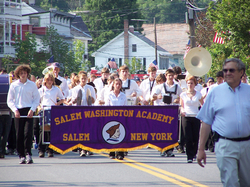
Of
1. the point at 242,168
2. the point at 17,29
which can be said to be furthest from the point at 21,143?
the point at 17,29

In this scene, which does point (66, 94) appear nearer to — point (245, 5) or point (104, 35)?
point (245, 5)

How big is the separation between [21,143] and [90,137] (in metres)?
1.55

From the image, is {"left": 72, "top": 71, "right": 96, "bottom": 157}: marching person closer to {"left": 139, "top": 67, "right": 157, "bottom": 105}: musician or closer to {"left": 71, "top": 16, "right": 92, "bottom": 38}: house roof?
{"left": 139, "top": 67, "right": 157, "bottom": 105}: musician

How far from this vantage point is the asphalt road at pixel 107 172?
8172 millimetres

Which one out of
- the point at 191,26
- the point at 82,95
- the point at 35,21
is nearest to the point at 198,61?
the point at 82,95

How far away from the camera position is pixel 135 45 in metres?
81.4

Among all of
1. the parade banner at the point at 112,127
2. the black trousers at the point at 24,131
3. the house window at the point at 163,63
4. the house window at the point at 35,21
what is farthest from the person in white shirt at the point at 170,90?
the house window at the point at 163,63

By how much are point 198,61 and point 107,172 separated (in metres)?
7.75

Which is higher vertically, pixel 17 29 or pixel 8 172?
pixel 17 29

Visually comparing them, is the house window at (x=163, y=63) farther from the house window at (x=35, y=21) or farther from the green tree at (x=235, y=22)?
the green tree at (x=235, y=22)

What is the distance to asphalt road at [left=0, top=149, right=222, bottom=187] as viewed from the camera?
8172mm

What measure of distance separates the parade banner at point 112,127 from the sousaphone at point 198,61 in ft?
15.7

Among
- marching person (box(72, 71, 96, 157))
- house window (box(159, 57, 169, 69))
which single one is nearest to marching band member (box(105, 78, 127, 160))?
marching person (box(72, 71, 96, 157))

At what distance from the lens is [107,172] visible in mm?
9227
